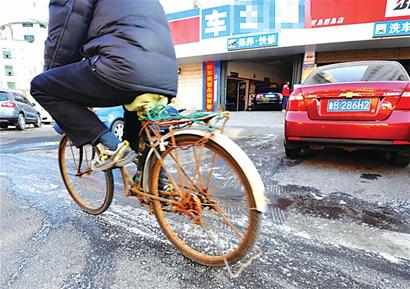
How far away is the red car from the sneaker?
2.30 metres

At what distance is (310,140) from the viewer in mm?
3232

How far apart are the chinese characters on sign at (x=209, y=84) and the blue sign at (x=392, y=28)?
8.69 m

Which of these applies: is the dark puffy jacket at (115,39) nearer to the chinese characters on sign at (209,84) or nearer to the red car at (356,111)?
the red car at (356,111)

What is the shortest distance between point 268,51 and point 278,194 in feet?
41.0

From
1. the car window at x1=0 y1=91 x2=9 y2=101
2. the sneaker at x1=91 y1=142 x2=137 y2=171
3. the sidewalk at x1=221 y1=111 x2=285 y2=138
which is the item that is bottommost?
the sidewalk at x1=221 y1=111 x2=285 y2=138

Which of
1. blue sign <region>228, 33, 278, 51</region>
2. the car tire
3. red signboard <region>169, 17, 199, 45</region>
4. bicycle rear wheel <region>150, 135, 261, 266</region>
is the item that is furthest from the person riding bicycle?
red signboard <region>169, 17, 199, 45</region>

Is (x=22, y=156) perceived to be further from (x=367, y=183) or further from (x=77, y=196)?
(x=367, y=183)

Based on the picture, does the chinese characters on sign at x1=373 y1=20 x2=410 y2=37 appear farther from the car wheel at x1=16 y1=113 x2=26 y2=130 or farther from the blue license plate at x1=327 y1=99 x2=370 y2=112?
the car wheel at x1=16 y1=113 x2=26 y2=130

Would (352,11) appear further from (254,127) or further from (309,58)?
(254,127)

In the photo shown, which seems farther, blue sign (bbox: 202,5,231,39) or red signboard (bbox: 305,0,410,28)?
blue sign (bbox: 202,5,231,39)

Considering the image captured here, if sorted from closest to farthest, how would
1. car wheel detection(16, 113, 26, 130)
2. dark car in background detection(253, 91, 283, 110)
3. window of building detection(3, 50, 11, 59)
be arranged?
car wheel detection(16, 113, 26, 130) → dark car in background detection(253, 91, 283, 110) → window of building detection(3, 50, 11, 59)

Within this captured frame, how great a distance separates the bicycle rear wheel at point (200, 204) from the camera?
140cm

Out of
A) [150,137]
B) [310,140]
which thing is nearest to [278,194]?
[310,140]

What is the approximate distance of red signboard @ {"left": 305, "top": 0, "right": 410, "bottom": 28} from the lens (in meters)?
10.7
